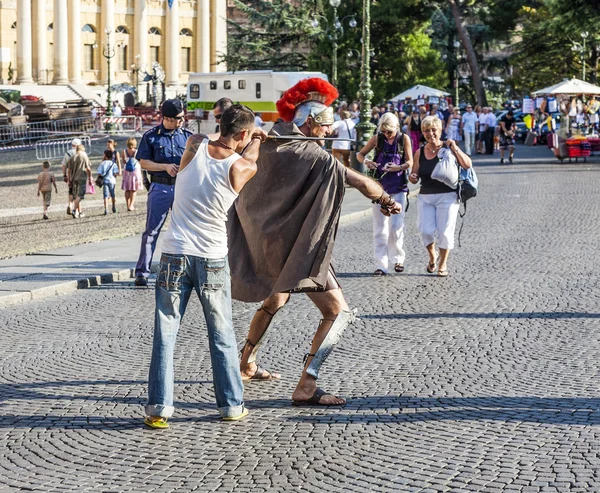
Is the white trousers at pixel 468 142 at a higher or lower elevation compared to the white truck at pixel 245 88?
lower

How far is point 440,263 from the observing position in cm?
1266

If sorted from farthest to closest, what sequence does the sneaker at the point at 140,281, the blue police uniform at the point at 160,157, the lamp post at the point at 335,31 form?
the lamp post at the point at 335,31
the sneaker at the point at 140,281
the blue police uniform at the point at 160,157

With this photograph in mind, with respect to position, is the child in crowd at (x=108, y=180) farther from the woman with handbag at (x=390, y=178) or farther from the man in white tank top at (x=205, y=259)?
the man in white tank top at (x=205, y=259)

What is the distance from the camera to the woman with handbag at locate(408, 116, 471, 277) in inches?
486

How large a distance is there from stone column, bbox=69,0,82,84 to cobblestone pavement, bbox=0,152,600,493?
7813 cm

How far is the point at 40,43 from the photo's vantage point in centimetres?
8725

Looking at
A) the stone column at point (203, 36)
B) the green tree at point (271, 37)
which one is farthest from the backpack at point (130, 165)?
the stone column at point (203, 36)

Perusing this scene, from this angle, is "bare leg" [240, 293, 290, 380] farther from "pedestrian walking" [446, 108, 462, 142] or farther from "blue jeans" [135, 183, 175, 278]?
"pedestrian walking" [446, 108, 462, 142]

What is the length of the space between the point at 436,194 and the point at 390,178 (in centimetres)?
53

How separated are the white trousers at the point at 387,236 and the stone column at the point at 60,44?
250ft

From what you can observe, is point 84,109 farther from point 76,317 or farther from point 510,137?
point 76,317

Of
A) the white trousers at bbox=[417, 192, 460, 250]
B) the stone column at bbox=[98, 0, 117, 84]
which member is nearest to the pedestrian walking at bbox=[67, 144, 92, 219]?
the white trousers at bbox=[417, 192, 460, 250]

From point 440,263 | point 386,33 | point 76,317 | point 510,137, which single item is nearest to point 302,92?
point 76,317

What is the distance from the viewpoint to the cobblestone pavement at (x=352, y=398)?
5.50m
